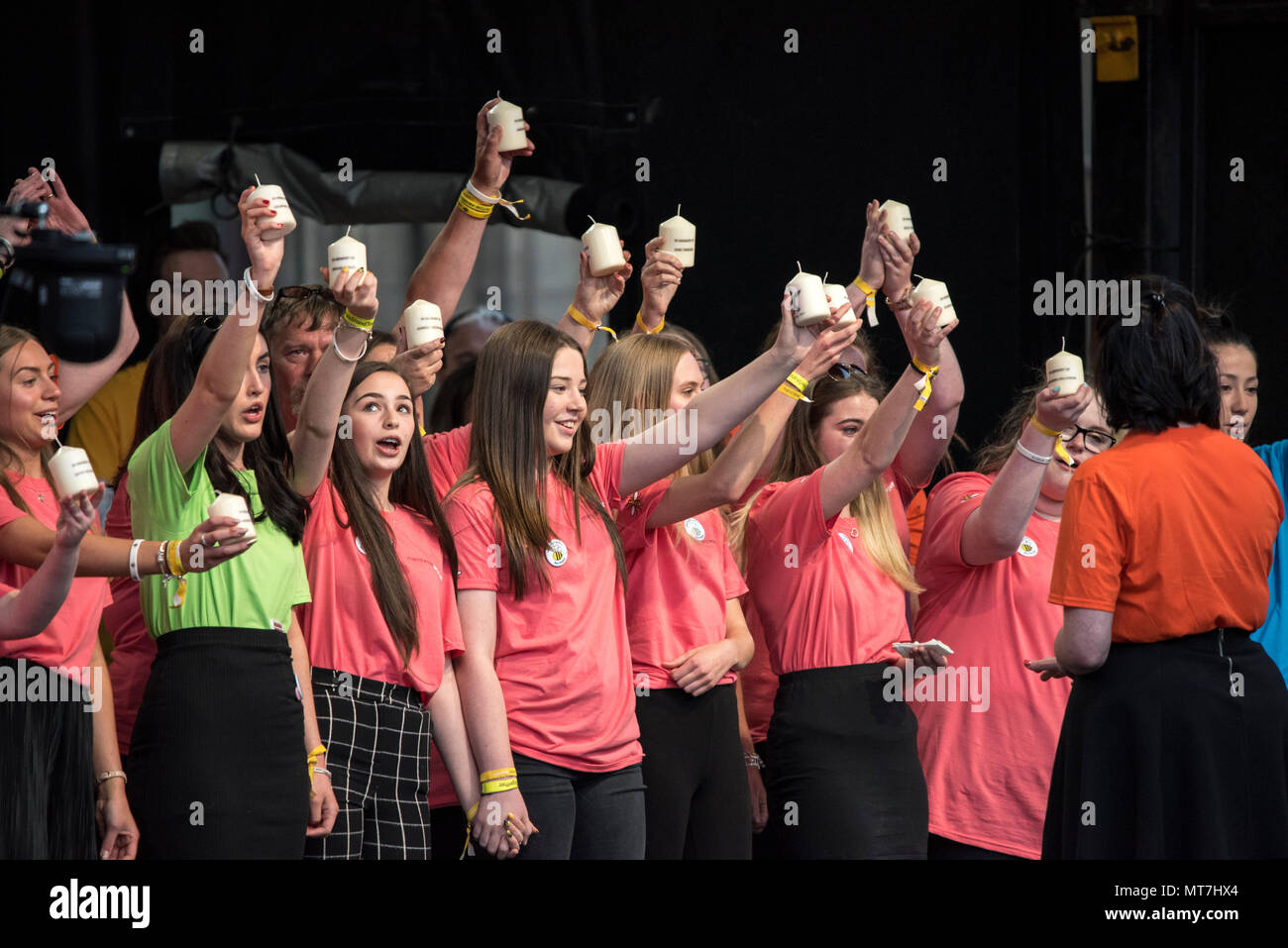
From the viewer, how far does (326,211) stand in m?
5.10

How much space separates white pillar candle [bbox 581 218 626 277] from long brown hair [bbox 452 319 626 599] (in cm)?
47

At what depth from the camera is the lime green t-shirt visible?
2939 millimetres

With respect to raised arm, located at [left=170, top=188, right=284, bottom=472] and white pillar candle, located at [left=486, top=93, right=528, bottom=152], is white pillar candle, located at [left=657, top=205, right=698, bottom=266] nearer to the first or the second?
white pillar candle, located at [left=486, top=93, right=528, bottom=152]

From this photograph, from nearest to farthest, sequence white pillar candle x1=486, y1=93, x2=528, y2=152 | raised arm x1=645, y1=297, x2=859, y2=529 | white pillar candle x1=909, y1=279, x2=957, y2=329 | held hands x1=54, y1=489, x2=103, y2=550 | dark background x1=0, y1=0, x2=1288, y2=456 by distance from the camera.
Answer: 1. held hands x1=54, y1=489, x2=103, y2=550
2. raised arm x1=645, y1=297, x2=859, y2=529
3. white pillar candle x1=909, y1=279, x2=957, y2=329
4. white pillar candle x1=486, y1=93, x2=528, y2=152
5. dark background x1=0, y1=0, x2=1288, y2=456

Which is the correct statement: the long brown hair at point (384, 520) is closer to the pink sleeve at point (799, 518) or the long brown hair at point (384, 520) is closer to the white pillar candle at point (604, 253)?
the white pillar candle at point (604, 253)

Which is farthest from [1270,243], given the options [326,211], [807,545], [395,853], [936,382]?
[395,853]

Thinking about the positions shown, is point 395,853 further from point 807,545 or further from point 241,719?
point 807,545

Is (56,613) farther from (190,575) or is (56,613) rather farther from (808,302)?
(808,302)

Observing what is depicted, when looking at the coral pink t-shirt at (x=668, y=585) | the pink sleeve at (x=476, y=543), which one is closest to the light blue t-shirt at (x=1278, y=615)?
the coral pink t-shirt at (x=668, y=585)

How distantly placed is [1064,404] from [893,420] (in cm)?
40

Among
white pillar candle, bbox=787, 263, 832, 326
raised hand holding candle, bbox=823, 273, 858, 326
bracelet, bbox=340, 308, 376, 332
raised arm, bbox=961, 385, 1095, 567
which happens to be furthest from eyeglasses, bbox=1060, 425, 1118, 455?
bracelet, bbox=340, 308, 376, 332

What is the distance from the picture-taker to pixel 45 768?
9.84ft

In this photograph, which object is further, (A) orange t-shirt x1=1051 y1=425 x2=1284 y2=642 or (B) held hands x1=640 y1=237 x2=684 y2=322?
(B) held hands x1=640 y1=237 x2=684 y2=322

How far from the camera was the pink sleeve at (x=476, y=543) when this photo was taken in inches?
127
